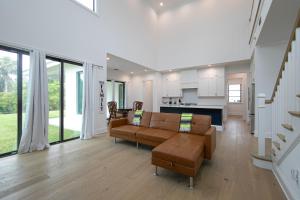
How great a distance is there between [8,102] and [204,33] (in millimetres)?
7647

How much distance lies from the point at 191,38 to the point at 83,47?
17.5 feet

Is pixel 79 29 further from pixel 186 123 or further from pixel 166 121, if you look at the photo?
pixel 186 123

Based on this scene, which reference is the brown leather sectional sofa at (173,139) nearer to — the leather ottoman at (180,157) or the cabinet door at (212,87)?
the leather ottoman at (180,157)

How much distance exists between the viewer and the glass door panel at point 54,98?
144 inches

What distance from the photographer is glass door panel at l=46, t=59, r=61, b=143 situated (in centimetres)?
366

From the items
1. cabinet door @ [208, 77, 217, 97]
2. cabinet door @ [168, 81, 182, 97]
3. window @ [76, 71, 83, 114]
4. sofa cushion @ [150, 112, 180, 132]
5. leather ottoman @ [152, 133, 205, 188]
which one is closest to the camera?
leather ottoman @ [152, 133, 205, 188]


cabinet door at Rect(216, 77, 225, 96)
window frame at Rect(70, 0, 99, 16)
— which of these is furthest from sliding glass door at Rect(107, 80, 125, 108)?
cabinet door at Rect(216, 77, 225, 96)

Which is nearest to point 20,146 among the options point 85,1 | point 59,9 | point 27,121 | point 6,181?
point 27,121

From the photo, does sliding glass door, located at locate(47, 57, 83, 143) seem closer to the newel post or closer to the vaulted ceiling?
the newel post

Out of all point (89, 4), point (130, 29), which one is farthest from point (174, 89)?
point (89, 4)

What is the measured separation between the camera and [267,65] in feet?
14.5

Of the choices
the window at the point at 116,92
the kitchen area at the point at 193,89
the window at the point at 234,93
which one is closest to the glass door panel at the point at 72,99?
the window at the point at 116,92

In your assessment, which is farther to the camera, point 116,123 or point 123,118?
point 123,118

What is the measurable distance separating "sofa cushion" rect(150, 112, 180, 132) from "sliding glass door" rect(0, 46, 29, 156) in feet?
10.0
